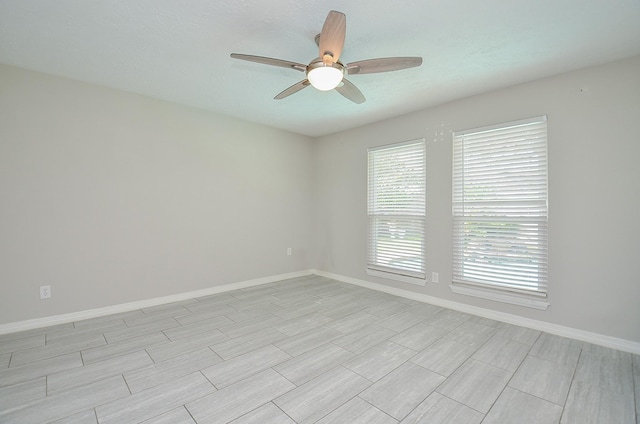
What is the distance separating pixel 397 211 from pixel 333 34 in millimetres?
2772

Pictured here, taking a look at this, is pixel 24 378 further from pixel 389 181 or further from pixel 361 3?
pixel 389 181

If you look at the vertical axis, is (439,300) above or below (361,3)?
below

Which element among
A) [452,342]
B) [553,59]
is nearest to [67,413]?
[452,342]

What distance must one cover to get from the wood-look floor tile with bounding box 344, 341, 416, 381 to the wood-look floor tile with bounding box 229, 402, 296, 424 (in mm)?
661

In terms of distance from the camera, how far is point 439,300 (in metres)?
3.59

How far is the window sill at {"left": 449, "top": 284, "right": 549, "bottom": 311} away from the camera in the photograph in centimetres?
285

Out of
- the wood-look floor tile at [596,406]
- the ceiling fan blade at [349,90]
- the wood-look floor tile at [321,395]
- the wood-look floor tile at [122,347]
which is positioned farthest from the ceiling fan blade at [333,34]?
the wood-look floor tile at [122,347]

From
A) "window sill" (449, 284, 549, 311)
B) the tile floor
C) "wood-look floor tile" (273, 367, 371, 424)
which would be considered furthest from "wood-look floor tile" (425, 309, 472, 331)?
"wood-look floor tile" (273, 367, 371, 424)

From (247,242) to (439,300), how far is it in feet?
9.14

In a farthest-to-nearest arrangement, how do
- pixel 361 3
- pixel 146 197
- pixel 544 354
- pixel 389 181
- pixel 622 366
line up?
pixel 389 181 → pixel 146 197 → pixel 544 354 → pixel 622 366 → pixel 361 3

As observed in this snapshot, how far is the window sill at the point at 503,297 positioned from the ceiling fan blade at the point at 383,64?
252 cm

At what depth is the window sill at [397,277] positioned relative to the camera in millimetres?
3787

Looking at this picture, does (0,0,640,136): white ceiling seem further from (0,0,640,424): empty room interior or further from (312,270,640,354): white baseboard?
(312,270,640,354): white baseboard

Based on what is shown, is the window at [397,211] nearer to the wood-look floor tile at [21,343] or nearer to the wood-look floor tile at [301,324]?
the wood-look floor tile at [301,324]
